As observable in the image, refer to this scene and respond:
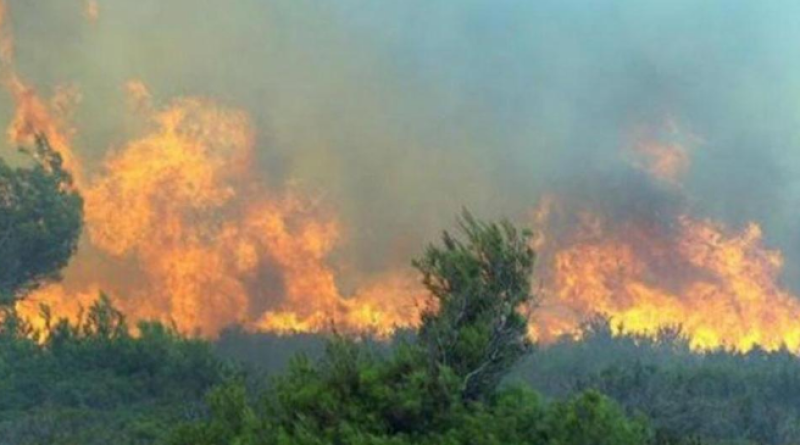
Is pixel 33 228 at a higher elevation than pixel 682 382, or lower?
higher

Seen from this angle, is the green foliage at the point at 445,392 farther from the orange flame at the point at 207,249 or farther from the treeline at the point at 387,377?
the orange flame at the point at 207,249

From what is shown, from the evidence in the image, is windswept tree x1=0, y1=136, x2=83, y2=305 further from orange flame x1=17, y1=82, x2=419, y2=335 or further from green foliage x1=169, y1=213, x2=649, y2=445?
green foliage x1=169, y1=213, x2=649, y2=445

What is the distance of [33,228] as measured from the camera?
2384 inches

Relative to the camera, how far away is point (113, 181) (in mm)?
76250

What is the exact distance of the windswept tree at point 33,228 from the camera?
2370 inches

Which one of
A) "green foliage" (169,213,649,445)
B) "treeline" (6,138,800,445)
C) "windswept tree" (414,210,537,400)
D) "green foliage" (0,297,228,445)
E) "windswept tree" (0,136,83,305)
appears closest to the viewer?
"green foliage" (169,213,649,445)

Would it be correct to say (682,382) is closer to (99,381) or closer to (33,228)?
(99,381)

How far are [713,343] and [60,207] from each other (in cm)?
3804

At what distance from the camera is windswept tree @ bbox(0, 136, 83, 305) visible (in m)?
60.2

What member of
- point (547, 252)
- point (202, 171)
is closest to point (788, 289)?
point (547, 252)

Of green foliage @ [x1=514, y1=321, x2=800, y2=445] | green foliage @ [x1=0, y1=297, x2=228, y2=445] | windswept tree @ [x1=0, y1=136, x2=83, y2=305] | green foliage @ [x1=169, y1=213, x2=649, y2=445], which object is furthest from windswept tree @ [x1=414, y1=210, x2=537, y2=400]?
windswept tree @ [x1=0, y1=136, x2=83, y2=305]

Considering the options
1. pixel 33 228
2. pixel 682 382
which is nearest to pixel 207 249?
pixel 33 228

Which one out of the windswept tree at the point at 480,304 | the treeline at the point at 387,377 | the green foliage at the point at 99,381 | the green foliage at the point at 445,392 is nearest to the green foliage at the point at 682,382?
the treeline at the point at 387,377

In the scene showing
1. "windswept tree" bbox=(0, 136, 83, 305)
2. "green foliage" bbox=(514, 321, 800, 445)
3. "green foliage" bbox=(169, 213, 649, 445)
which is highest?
"windswept tree" bbox=(0, 136, 83, 305)
